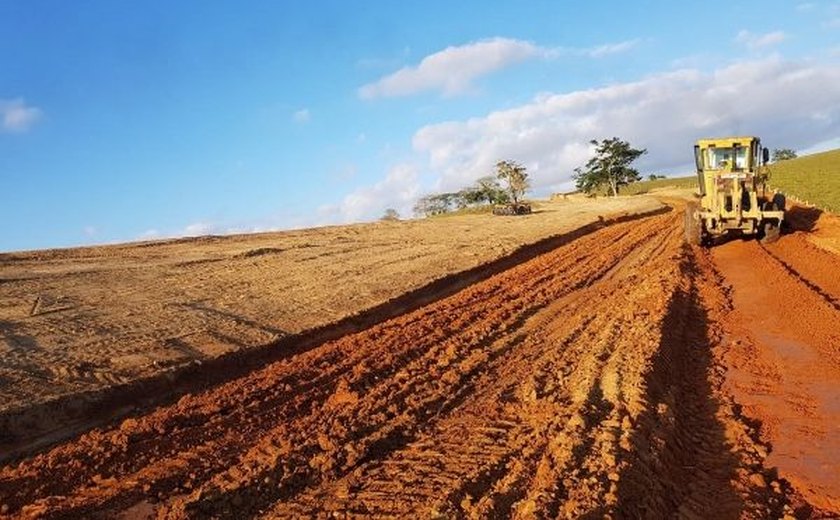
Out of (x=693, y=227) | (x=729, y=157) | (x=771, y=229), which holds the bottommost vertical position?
(x=771, y=229)

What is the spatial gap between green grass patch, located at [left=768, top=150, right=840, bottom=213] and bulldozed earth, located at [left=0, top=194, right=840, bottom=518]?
28.4 metres

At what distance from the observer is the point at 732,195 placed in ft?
67.7

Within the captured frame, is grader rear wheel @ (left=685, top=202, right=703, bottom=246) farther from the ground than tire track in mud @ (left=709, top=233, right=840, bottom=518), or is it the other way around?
grader rear wheel @ (left=685, top=202, right=703, bottom=246)

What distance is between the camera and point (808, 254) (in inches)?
736

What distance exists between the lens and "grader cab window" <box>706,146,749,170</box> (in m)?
21.3

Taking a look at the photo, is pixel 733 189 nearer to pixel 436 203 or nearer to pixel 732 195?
pixel 732 195

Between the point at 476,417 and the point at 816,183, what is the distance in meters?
56.7

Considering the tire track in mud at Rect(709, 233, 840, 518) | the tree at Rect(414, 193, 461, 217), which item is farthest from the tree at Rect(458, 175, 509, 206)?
the tire track in mud at Rect(709, 233, 840, 518)

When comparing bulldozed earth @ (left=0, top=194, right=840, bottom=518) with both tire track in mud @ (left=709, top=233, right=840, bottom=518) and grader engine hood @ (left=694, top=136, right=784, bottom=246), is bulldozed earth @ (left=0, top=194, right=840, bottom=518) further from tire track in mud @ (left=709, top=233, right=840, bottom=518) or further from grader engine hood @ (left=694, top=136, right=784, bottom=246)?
grader engine hood @ (left=694, top=136, right=784, bottom=246)

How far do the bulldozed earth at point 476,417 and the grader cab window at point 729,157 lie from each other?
8076 millimetres

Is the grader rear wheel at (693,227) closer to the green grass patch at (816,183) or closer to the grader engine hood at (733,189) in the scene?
the grader engine hood at (733,189)

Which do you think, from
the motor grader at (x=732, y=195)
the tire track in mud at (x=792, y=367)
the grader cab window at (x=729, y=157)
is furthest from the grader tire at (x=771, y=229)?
the tire track in mud at (x=792, y=367)

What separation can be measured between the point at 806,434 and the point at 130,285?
13.7m

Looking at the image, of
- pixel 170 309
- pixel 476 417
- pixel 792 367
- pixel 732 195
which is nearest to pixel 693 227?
pixel 732 195
